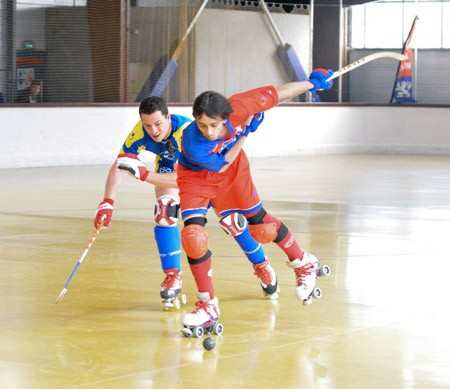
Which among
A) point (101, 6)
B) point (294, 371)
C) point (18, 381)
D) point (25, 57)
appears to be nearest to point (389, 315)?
Result: point (294, 371)

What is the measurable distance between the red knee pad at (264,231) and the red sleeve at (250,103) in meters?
0.70

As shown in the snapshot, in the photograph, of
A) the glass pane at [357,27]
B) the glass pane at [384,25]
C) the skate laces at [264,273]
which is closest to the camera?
the skate laces at [264,273]

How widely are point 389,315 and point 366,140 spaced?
1801 cm

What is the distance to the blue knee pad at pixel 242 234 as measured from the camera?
626 cm

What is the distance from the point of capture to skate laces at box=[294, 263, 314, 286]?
20.9ft

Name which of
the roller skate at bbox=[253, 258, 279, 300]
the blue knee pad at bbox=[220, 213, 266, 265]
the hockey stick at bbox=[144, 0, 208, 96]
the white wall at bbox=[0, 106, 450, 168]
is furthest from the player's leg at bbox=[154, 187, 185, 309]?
the hockey stick at bbox=[144, 0, 208, 96]

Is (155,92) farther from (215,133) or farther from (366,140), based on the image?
(215,133)

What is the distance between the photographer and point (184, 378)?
4.76 metres

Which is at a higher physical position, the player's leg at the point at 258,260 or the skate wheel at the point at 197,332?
the player's leg at the point at 258,260

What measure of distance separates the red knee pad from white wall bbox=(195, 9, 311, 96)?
15175 millimetres

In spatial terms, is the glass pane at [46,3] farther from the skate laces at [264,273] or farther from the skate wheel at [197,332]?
the skate wheel at [197,332]

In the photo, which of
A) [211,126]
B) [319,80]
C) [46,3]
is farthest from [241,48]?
[211,126]

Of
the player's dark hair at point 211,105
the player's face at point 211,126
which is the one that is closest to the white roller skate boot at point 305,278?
the player's face at point 211,126

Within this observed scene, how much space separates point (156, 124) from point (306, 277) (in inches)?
46.8
